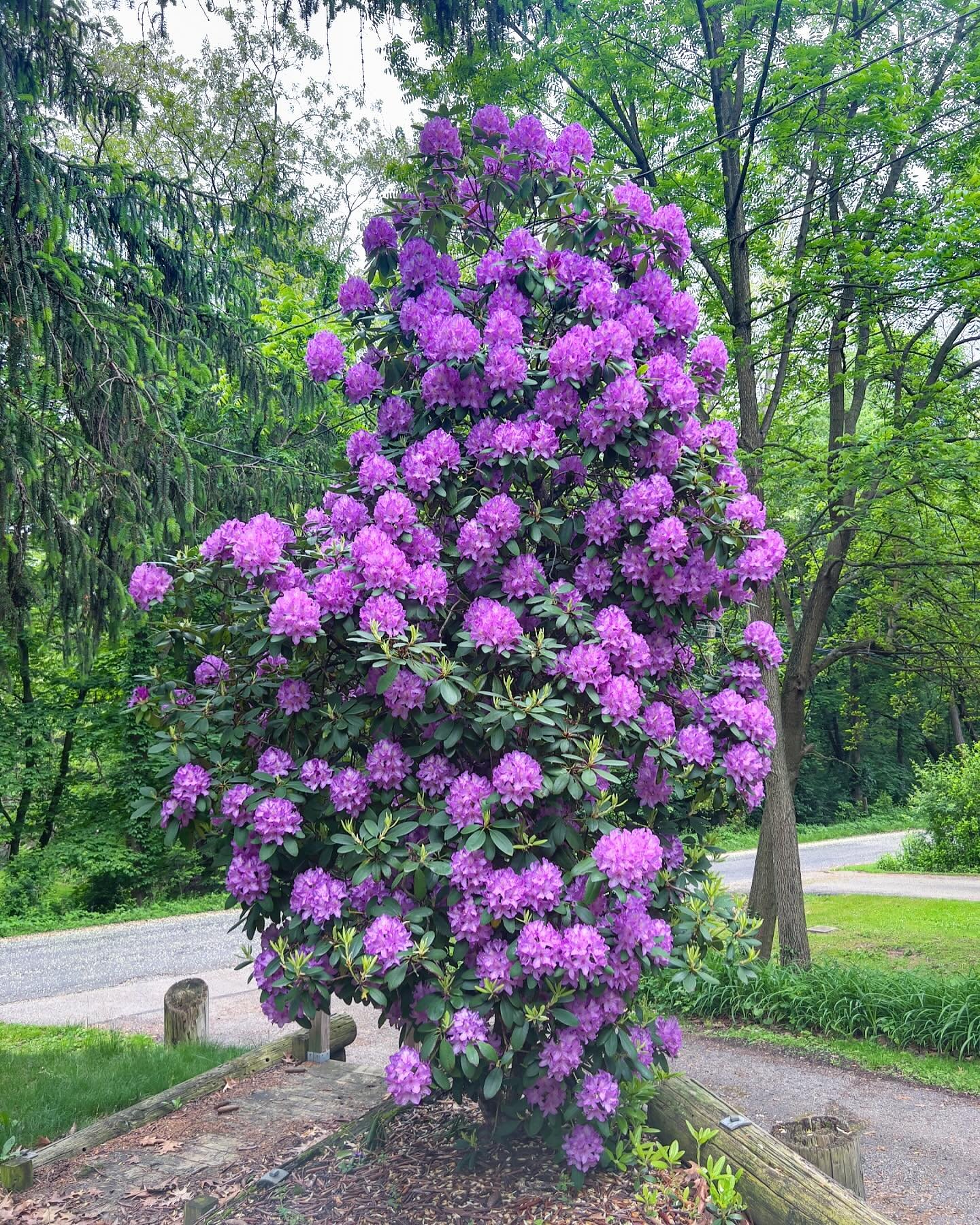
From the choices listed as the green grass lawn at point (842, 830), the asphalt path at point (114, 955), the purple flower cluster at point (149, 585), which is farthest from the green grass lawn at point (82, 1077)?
the green grass lawn at point (842, 830)

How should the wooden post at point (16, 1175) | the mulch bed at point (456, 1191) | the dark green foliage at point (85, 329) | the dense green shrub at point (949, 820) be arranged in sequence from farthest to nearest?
the dense green shrub at point (949, 820) → the dark green foliage at point (85, 329) → the wooden post at point (16, 1175) → the mulch bed at point (456, 1191)

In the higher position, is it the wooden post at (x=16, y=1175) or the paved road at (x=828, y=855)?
the wooden post at (x=16, y=1175)

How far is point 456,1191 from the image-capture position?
3102mm

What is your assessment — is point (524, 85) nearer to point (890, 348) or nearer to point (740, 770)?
point (890, 348)

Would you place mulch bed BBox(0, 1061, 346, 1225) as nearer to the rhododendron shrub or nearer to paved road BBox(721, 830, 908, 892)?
the rhododendron shrub

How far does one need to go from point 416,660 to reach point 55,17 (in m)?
3.97

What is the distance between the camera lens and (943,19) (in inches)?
332

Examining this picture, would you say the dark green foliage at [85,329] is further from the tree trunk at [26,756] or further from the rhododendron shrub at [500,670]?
the tree trunk at [26,756]

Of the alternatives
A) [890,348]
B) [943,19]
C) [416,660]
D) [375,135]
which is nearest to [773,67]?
[943,19]

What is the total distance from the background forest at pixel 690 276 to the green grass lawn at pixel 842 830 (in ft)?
35.2

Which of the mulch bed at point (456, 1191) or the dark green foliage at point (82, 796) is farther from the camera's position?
the dark green foliage at point (82, 796)

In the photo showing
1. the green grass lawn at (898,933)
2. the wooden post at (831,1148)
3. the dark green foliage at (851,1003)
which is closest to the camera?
the wooden post at (831,1148)

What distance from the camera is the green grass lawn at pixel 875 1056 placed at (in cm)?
609

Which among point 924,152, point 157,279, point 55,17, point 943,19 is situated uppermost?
point 943,19
